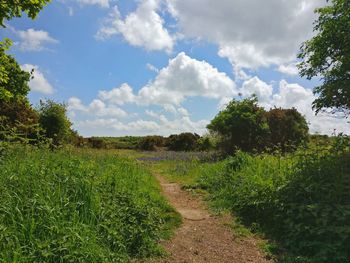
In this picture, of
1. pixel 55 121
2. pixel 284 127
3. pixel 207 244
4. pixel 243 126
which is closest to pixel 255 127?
pixel 243 126

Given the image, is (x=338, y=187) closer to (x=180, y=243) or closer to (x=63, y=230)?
(x=180, y=243)

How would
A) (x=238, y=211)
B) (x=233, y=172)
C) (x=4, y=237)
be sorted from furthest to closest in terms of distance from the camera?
(x=233, y=172)
(x=238, y=211)
(x=4, y=237)

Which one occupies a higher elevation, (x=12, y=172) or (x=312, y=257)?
(x=12, y=172)

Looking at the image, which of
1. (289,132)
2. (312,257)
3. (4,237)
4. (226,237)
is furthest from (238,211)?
(289,132)

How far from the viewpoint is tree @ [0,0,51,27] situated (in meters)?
8.57

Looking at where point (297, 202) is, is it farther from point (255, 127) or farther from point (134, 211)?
point (255, 127)

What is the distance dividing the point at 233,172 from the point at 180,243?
5.46 m

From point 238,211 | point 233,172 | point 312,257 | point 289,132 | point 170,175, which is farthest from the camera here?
point 289,132

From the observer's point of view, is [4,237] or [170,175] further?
[170,175]

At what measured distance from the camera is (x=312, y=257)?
6129 mm

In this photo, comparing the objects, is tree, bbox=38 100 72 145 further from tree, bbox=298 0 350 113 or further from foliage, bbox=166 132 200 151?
foliage, bbox=166 132 200 151

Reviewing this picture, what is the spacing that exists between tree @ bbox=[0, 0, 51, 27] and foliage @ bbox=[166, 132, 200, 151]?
100 ft

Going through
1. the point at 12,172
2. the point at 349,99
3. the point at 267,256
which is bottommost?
the point at 267,256

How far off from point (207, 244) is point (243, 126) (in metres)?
13.8
